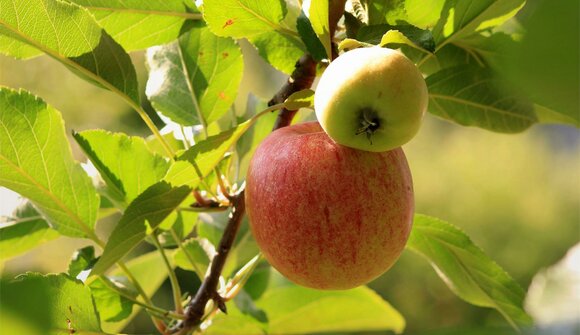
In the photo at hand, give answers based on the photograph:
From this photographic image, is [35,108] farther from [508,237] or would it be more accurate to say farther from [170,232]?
[508,237]

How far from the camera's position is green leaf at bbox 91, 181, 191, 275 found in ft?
1.88

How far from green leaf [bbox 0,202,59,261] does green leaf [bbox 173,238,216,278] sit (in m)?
0.14

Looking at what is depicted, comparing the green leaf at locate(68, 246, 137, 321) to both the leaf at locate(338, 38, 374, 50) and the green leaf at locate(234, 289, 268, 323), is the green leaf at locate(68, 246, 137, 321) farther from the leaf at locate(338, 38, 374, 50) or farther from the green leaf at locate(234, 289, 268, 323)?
the leaf at locate(338, 38, 374, 50)

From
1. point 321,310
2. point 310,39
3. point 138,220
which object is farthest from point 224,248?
point 321,310

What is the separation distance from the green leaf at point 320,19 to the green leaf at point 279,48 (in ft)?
0.22

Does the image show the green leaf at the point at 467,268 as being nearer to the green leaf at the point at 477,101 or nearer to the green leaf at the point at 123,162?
the green leaf at the point at 477,101

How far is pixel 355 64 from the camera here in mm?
457

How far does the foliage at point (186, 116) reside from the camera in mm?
566

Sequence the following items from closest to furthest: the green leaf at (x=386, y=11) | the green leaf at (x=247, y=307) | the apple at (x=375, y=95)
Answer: the apple at (x=375, y=95) < the green leaf at (x=386, y=11) < the green leaf at (x=247, y=307)

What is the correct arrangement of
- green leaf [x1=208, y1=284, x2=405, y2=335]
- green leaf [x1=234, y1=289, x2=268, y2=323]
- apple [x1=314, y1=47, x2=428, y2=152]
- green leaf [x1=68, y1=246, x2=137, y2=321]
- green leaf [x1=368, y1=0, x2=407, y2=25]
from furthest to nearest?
1. green leaf [x1=208, y1=284, x2=405, y2=335]
2. green leaf [x1=234, y1=289, x2=268, y2=323]
3. green leaf [x1=68, y1=246, x2=137, y2=321]
4. green leaf [x1=368, y1=0, x2=407, y2=25]
5. apple [x1=314, y1=47, x2=428, y2=152]

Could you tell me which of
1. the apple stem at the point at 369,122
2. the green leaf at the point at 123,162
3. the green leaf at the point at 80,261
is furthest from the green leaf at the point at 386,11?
the green leaf at the point at 80,261

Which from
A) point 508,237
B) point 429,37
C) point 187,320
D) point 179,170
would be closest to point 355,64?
point 429,37

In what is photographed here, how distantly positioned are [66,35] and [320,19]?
21cm

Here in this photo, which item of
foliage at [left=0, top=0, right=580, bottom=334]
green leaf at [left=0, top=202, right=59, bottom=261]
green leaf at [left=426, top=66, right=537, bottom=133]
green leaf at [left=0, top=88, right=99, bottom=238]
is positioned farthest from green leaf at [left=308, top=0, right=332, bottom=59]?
green leaf at [left=0, top=202, right=59, bottom=261]
